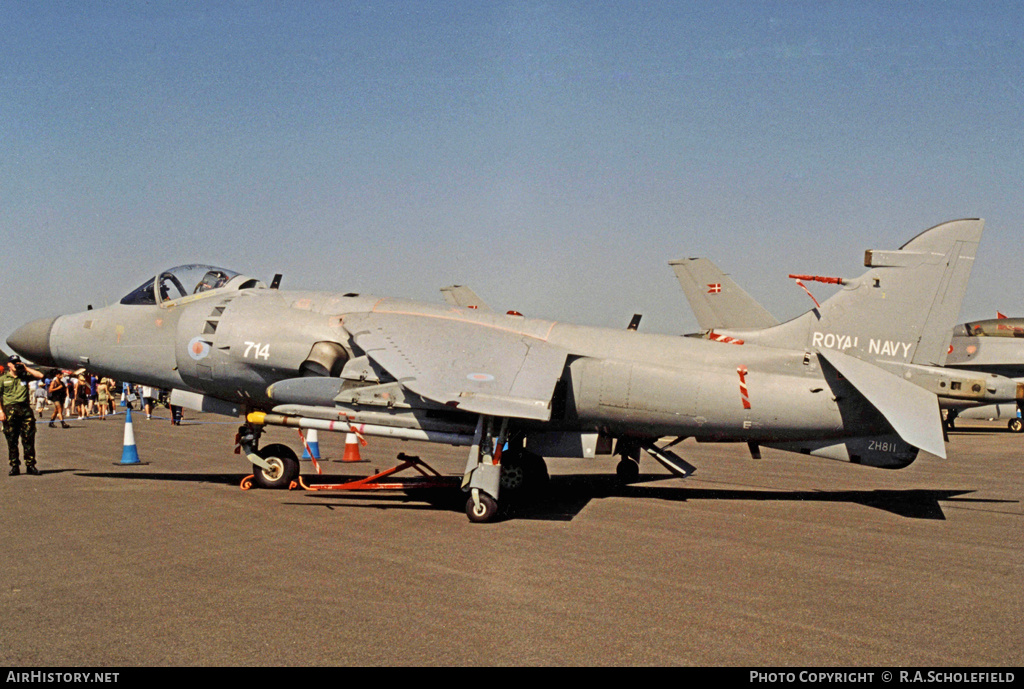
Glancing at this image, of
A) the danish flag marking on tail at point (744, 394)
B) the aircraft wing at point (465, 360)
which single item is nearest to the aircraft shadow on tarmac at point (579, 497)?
the aircraft wing at point (465, 360)

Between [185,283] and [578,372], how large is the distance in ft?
22.4

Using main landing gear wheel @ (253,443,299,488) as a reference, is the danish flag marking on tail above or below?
above

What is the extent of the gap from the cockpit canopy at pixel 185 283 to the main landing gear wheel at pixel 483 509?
5893 mm

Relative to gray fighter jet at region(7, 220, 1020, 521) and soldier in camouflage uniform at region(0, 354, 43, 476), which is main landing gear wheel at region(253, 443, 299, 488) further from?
soldier in camouflage uniform at region(0, 354, 43, 476)

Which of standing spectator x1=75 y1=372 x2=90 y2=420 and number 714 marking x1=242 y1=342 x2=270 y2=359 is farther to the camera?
standing spectator x1=75 y1=372 x2=90 y2=420

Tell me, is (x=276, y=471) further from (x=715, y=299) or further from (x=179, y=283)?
(x=715, y=299)

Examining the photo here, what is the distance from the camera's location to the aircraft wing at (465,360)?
33.4ft

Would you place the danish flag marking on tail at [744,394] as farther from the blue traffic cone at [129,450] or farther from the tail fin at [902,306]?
the blue traffic cone at [129,450]

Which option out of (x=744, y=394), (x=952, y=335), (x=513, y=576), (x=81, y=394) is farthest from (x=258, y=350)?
(x=81, y=394)

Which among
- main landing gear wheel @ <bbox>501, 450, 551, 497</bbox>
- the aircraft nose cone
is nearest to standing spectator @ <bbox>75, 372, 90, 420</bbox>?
the aircraft nose cone

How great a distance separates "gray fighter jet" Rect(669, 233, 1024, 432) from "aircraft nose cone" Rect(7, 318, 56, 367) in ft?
36.3

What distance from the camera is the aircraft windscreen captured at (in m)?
13.6

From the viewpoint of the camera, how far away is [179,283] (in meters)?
13.6
